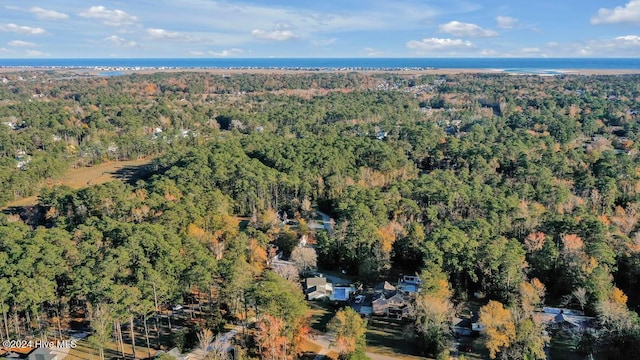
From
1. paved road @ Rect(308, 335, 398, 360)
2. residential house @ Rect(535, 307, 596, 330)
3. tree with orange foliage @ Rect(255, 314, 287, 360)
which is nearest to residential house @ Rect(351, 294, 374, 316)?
paved road @ Rect(308, 335, 398, 360)

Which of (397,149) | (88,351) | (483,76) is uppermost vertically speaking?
(483,76)

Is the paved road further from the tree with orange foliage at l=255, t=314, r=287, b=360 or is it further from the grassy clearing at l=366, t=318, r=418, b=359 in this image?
the tree with orange foliage at l=255, t=314, r=287, b=360

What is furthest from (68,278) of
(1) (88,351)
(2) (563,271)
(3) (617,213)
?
(3) (617,213)

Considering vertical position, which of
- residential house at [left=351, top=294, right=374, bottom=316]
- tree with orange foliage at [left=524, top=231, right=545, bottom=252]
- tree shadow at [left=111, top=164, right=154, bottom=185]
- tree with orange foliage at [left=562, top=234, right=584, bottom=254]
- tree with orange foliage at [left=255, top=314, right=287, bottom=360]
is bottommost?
residential house at [left=351, top=294, right=374, bottom=316]

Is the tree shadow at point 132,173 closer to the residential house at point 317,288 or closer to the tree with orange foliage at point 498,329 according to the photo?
the residential house at point 317,288

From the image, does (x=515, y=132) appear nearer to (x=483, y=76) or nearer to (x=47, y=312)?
(x=47, y=312)

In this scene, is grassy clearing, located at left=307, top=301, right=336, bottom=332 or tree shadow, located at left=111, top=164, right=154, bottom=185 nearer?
grassy clearing, located at left=307, top=301, right=336, bottom=332

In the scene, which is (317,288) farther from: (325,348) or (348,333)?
(348,333)
